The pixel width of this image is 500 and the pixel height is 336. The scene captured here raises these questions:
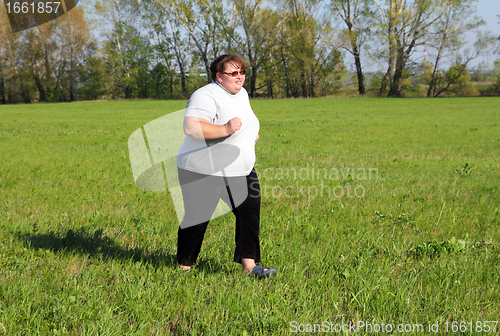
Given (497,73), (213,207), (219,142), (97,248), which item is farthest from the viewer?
(497,73)

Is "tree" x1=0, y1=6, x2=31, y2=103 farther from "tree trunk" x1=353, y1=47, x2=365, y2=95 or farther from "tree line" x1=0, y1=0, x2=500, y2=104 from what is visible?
"tree trunk" x1=353, y1=47, x2=365, y2=95

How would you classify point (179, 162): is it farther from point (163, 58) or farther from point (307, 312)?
point (163, 58)

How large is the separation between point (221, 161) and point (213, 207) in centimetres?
43

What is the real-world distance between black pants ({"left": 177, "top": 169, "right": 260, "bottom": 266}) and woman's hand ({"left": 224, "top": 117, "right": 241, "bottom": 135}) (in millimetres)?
467

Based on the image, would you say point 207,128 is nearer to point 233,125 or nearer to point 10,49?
point 233,125

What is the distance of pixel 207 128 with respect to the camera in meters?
2.94

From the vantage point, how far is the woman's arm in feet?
9.66

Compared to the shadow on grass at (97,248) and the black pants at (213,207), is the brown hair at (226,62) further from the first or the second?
the shadow on grass at (97,248)

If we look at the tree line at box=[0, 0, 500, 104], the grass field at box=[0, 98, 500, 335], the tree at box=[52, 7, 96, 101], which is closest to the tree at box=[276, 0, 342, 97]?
the tree line at box=[0, 0, 500, 104]

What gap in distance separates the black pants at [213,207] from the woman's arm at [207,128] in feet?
1.32

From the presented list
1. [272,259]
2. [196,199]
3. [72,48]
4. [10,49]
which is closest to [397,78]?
[72,48]

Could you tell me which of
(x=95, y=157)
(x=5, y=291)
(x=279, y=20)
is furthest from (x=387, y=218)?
(x=279, y=20)

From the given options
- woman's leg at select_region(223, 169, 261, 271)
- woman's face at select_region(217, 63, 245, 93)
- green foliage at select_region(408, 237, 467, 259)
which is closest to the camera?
woman's face at select_region(217, 63, 245, 93)

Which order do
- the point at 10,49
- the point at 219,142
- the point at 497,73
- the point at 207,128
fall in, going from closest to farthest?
1. the point at 207,128
2. the point at 219,142
3. the point at 497,73
4. the point at 10,49
